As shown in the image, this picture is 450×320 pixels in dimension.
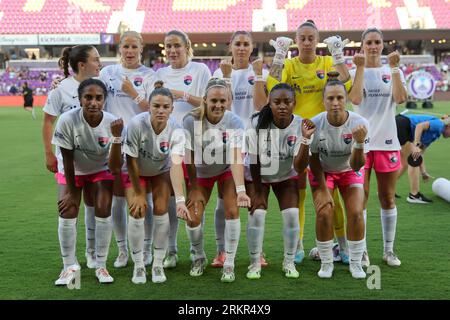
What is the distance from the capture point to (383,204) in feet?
17.0

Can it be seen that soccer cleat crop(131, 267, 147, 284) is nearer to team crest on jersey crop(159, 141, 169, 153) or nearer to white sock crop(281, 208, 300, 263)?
team crest on jersey crop(159, 141, 169, 153)

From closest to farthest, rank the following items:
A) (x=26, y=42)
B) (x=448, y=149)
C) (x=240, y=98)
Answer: (x=240, y=98) → (x=448, y=149) → (x=26, y=42)

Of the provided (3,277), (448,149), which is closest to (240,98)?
(3,277)

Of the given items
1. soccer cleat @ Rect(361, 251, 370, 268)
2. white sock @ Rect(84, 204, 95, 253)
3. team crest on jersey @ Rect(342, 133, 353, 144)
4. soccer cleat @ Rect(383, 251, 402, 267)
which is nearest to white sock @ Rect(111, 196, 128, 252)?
white sock @ Rect(84, 204, 95, 253)

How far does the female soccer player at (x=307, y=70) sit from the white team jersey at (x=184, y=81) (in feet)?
2.12

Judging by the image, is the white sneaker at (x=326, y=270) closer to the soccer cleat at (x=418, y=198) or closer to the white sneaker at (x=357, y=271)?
the white sneaker at (x=357, y=271)

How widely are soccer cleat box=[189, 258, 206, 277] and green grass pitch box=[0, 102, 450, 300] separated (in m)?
0.05

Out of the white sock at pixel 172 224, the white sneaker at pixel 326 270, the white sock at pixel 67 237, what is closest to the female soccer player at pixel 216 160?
the white sock at pixel 172 224

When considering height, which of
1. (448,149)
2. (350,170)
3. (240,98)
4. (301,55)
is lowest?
(448,149)

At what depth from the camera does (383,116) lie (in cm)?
525

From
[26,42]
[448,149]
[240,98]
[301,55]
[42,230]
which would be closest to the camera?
[301,55]

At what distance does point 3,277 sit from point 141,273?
115 centimetres

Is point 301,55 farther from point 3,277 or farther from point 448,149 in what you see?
point 448,149

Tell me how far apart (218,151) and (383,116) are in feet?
5.23
